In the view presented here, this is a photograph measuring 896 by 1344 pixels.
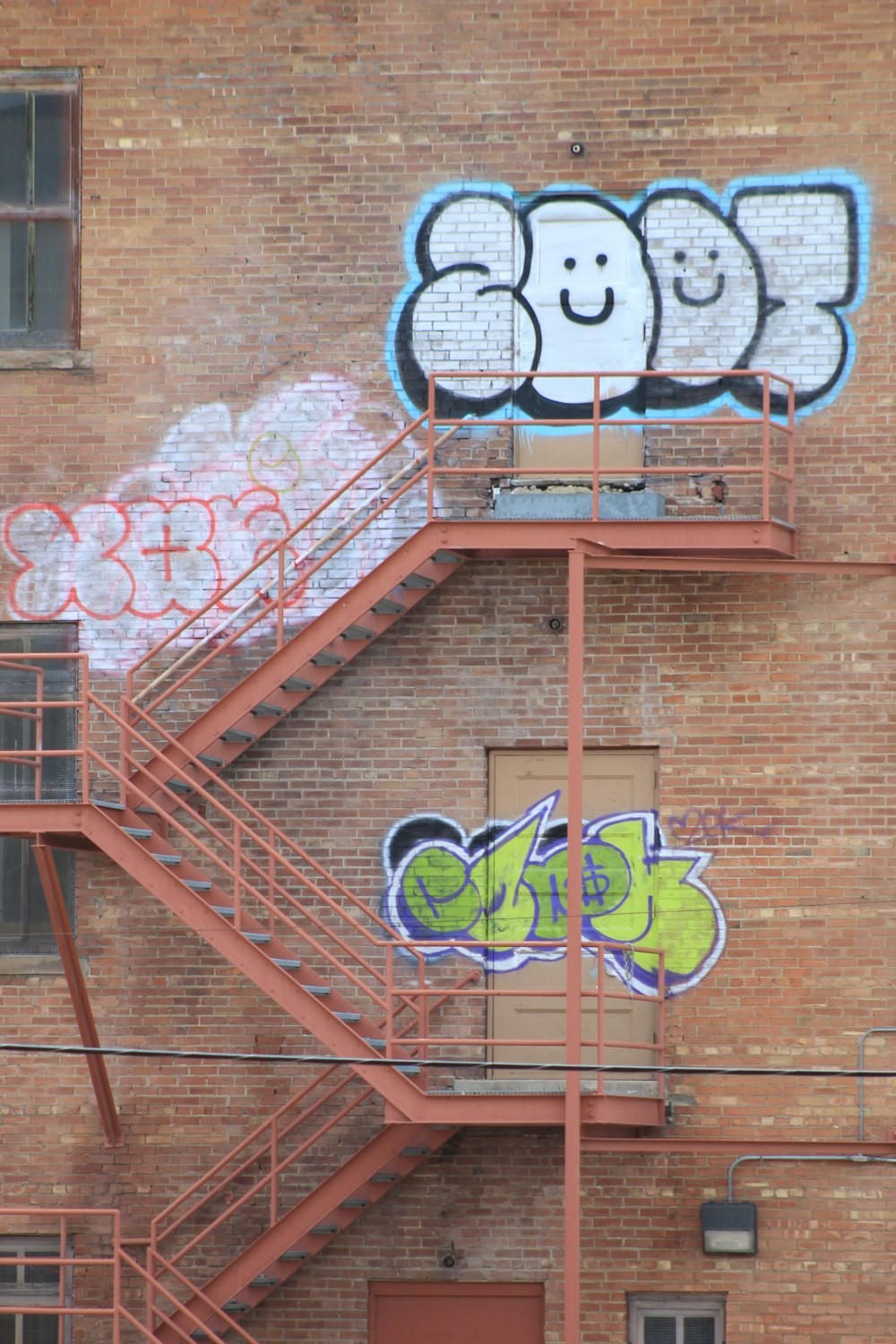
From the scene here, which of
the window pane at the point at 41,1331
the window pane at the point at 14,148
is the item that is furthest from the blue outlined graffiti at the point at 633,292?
the window pane at the point at 41,1331

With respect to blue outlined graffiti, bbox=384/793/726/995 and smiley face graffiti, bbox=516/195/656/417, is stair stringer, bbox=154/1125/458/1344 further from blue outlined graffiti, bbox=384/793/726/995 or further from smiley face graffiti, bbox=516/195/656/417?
smiley face graffiti, bbox=516/195/656/417

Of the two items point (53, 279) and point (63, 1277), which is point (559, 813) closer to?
point (63, 1277)

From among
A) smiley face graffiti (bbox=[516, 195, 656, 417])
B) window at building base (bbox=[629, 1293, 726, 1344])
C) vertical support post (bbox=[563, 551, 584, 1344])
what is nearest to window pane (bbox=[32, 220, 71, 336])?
smiley face graffiti (bbox=[516, 195, 656, 417])

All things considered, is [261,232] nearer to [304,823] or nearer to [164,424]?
[164,424]

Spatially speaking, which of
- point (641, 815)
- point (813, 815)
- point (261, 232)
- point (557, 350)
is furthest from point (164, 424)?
point (813, 815)

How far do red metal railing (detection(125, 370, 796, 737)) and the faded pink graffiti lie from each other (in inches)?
3.0

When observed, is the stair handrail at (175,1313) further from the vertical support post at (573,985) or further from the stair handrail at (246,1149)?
the vertical support post at (573,985)

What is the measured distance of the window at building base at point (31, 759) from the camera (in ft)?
45.6

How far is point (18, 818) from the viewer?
11859 mm

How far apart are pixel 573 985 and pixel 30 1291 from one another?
16.1 feet

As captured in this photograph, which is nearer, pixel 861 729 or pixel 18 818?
pixel 18 818

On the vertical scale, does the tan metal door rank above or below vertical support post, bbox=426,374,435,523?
below

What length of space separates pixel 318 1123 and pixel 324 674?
3.22 m

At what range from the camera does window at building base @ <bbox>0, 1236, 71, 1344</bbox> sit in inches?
531
